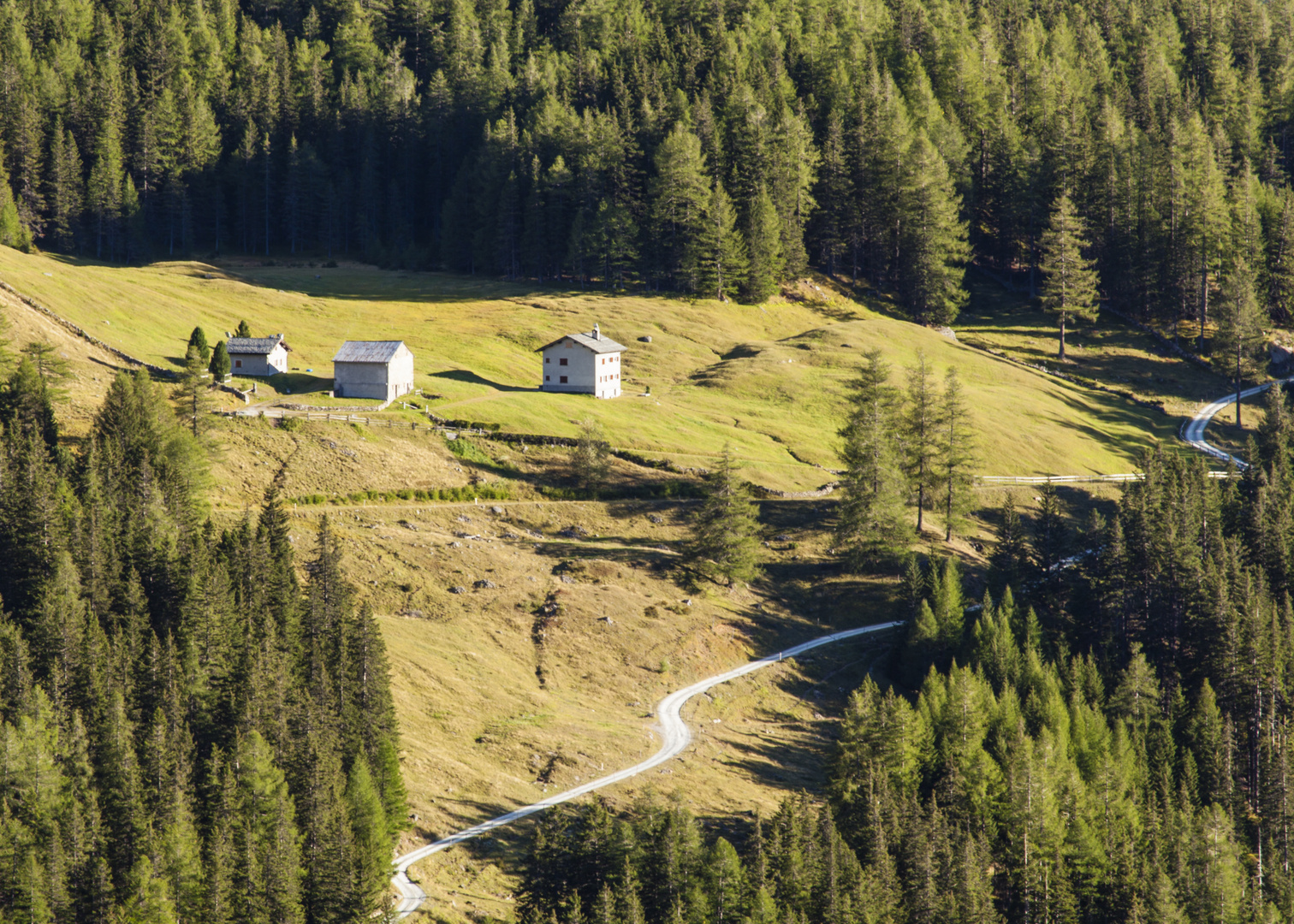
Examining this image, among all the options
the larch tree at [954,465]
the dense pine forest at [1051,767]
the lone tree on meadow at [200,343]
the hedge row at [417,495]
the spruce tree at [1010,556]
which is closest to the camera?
the dense pine forest at [1051,767]

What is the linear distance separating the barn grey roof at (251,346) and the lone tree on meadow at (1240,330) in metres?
104

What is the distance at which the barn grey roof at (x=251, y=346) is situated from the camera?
108m

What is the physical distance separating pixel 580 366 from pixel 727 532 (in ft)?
114

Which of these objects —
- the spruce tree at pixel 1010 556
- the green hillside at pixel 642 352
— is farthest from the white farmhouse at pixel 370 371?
the spruce tree at pixel 1010 556

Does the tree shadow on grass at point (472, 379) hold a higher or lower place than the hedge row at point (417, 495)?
higher

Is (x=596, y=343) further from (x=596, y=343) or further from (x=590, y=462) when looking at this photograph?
(x=590, y=462)

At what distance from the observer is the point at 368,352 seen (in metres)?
108

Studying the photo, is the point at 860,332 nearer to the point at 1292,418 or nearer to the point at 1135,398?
the point at 1135,398

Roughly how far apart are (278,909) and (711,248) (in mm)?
110961

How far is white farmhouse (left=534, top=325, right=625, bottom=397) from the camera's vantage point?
118375mm

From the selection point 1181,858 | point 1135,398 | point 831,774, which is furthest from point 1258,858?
point 1135,398

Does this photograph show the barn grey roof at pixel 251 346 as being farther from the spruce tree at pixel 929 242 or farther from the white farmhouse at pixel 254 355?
the spruce tree at pixel 929 242

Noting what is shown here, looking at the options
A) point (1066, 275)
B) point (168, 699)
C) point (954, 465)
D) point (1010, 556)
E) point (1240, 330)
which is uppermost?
point (1066, 275)

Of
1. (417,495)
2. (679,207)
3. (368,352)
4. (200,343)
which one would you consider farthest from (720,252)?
(417,495)
